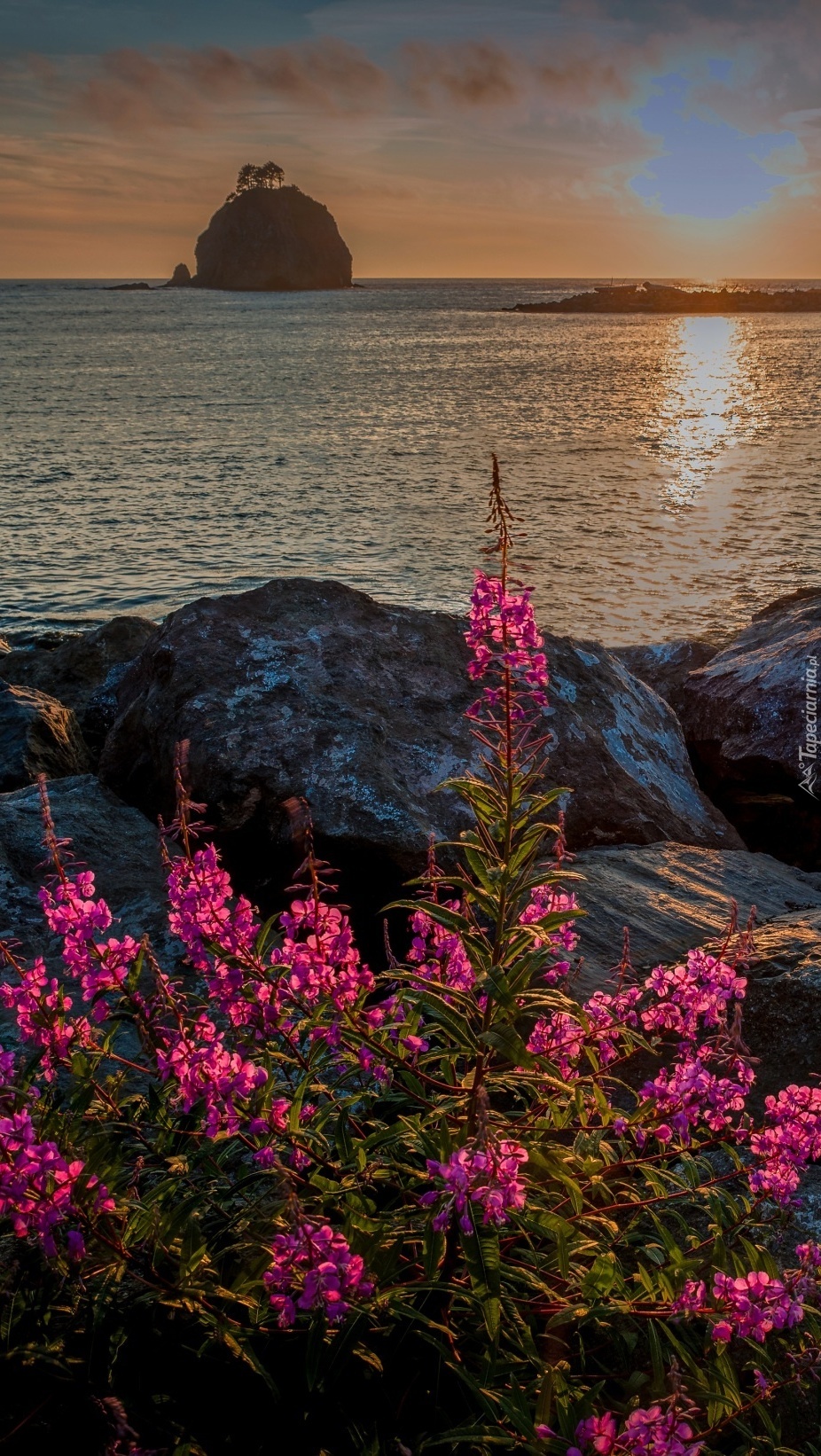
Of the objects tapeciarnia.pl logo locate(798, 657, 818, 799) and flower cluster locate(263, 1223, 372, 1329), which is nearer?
flower cluster locate(263, 1223, 372, 1329)

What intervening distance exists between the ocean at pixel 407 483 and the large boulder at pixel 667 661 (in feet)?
13.0

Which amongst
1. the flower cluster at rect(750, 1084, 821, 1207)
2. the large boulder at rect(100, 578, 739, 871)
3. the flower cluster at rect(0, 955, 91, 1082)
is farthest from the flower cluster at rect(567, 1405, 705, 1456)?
the large boulder at rect(100, 578, 739, 871)

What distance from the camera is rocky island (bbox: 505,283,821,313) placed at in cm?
17100

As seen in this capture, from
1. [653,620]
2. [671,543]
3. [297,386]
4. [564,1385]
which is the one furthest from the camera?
[297,386]

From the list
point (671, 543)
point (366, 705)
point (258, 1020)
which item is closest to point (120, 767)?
point (366, 705)

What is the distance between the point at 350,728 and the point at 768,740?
165 inches

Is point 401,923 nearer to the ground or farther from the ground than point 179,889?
nearer to the ground

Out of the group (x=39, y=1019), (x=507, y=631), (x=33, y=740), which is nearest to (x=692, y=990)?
(x=507, y=631)

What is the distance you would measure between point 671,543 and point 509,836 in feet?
69.0

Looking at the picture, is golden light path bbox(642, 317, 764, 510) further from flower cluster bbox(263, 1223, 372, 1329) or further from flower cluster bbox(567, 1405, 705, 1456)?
flower cluster bbox(567, 1405, 705, 1456)

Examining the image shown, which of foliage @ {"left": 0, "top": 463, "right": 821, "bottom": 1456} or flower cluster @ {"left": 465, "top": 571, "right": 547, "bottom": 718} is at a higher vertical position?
flower cluster @ {"left": 465, "top": 571, "right": 547, "bottom": 718}

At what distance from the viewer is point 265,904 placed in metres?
5.99

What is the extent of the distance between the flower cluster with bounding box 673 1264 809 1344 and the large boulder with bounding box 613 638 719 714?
9085 millimetres

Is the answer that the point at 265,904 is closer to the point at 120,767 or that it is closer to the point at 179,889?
the point at 120,767
